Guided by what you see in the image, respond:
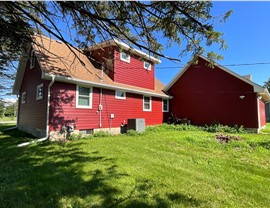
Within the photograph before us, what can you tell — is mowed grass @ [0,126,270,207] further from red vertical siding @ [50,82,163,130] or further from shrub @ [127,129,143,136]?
shrub @ [127,129,143,136]

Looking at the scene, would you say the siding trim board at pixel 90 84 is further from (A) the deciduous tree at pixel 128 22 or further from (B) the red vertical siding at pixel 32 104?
(A) the deciduous tree at pixel 128 22

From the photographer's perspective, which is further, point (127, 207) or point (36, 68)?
point (36, 68)

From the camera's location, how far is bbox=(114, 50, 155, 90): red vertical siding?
1223cm

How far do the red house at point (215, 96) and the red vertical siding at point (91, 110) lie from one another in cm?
347

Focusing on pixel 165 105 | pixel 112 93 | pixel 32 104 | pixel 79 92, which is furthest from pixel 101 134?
pixel 165 105

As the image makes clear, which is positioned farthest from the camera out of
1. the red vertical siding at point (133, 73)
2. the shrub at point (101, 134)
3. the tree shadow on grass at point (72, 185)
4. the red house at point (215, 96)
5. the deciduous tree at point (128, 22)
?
the red house at point (215, 96)

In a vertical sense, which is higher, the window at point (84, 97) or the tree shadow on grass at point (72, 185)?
the window at point (84, 97)

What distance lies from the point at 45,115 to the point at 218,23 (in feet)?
25.9

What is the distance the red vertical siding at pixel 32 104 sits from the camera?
30.3 feet

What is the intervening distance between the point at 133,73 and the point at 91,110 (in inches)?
177

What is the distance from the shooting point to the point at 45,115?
8.84 m

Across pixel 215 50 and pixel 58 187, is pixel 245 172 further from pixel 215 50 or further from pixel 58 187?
pixel 58 187

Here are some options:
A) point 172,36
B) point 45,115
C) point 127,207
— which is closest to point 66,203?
point 127,207

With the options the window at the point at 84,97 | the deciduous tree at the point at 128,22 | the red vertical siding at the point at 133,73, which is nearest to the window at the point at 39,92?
the window at the point at 84,97
